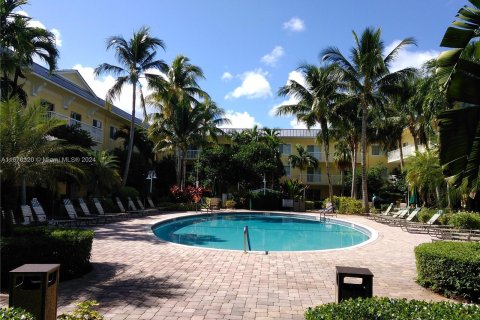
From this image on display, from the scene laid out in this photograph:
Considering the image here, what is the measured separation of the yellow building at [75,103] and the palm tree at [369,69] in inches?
616

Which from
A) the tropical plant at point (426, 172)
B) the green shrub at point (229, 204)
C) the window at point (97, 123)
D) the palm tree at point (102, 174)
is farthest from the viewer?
the green shrub at point (229, 204)

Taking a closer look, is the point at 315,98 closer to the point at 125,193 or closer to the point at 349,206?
the point at 349,206

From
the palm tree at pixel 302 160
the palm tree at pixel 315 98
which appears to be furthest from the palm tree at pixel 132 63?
the palm tree at pixel 302 160

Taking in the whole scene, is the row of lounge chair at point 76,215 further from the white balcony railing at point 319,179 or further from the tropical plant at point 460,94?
the white balcony railing at point 319,179

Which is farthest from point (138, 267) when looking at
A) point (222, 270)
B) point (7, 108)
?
point (7, 108)

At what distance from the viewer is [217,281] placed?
264 inches

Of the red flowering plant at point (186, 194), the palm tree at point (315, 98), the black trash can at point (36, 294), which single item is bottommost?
the black trash can at point (36, 294)

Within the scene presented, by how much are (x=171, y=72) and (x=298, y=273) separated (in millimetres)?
24457

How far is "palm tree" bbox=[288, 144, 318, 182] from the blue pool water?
490 inches

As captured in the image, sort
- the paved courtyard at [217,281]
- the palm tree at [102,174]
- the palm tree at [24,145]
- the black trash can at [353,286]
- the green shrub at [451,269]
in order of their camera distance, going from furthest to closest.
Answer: the palm tree at [102,174] → the palm tree at [24,145] → the green shrub at [451,269] → the paved courtyard at [217,281] → the black trash can at [353,286]

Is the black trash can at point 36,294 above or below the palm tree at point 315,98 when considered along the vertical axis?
below

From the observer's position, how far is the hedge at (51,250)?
630 cm

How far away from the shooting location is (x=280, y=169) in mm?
30203

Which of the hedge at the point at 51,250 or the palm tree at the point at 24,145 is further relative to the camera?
the palm tree at the point at 24,145
